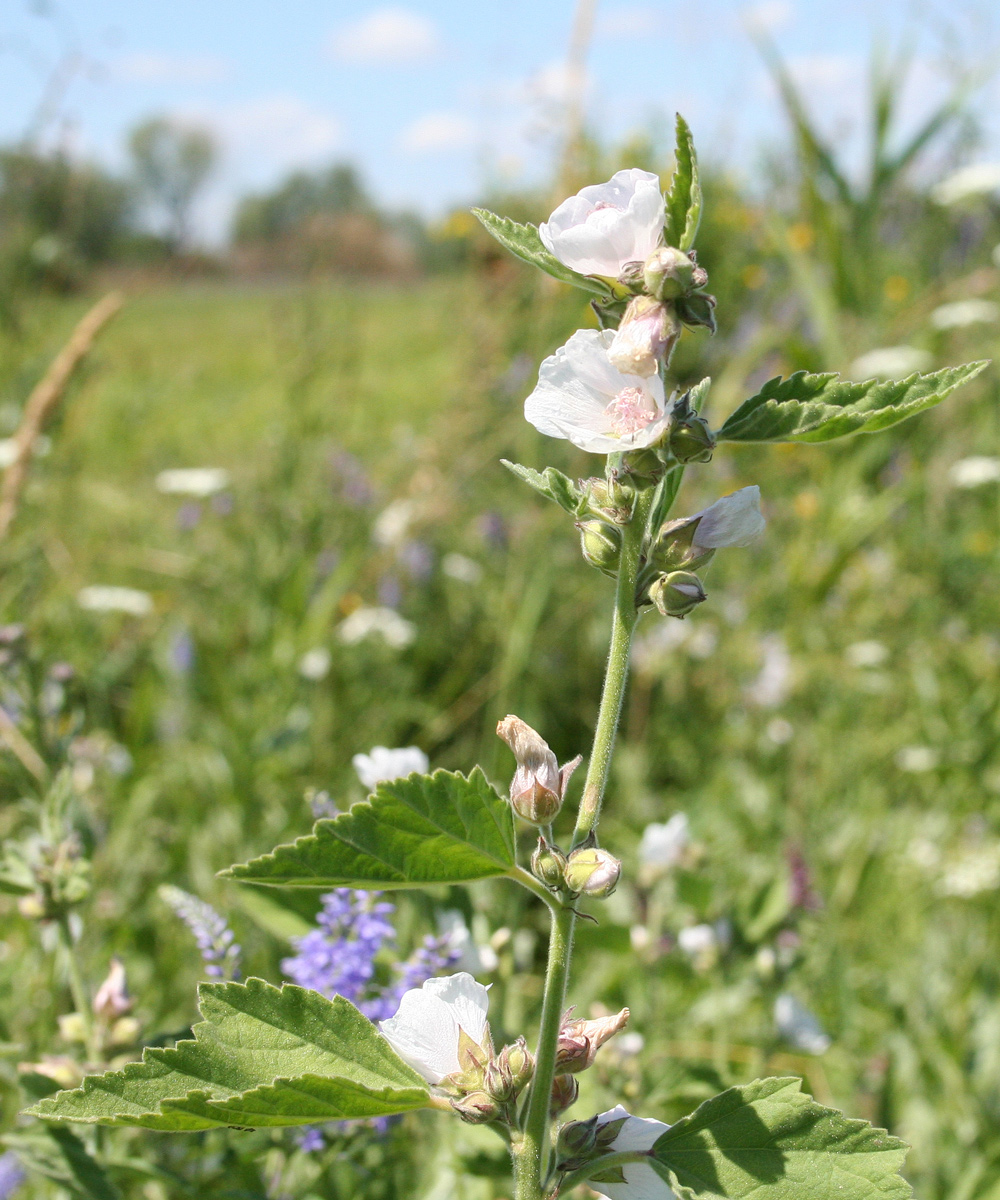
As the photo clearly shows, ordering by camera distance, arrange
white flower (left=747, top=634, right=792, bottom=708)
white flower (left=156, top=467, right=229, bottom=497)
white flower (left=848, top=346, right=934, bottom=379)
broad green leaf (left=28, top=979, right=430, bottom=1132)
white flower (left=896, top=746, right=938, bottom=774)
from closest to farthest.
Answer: broad green leaf (left=28, top=979, right=430, bottom=1132)
white flower (left=896, top=746, right=938, bottom=774)
white flower (left=747, top=634, right=792, bottom=708)
white flower (left=156, top=467, right=229, bottom=497)
white flower (left=848, top=346, right=934, bottom=379)

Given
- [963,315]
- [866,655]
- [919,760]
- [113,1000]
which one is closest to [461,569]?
[866,655]

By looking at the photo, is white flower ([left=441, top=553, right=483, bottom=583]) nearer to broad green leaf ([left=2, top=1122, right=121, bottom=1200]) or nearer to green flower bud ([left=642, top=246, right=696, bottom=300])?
broad green leaf ([left=2, top=1122, right=121, bottom=1200])

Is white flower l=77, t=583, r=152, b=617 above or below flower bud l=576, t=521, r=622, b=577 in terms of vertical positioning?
below

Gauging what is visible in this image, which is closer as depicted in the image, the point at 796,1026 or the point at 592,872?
the point at 592,872

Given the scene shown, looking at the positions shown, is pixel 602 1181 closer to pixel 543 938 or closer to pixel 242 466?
pixel 543 938

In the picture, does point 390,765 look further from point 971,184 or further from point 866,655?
point 971,184

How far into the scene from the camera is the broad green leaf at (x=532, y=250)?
0.69 metres

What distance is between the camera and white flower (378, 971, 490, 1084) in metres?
0.69

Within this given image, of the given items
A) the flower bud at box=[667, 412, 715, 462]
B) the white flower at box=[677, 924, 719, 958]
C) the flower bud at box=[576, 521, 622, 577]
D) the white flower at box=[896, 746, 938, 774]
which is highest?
the flower bud at box=[667, 412, 715, 462]

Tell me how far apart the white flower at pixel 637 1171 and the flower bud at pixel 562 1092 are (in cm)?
3

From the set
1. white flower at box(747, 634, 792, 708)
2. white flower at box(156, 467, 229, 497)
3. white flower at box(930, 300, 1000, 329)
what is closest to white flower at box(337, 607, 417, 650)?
→ white flower at box(156, 467, 229, 497)

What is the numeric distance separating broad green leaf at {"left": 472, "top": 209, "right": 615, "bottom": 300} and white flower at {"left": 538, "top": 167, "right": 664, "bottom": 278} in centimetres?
1

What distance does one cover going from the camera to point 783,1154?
0.64 metres

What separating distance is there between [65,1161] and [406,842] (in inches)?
20.6
